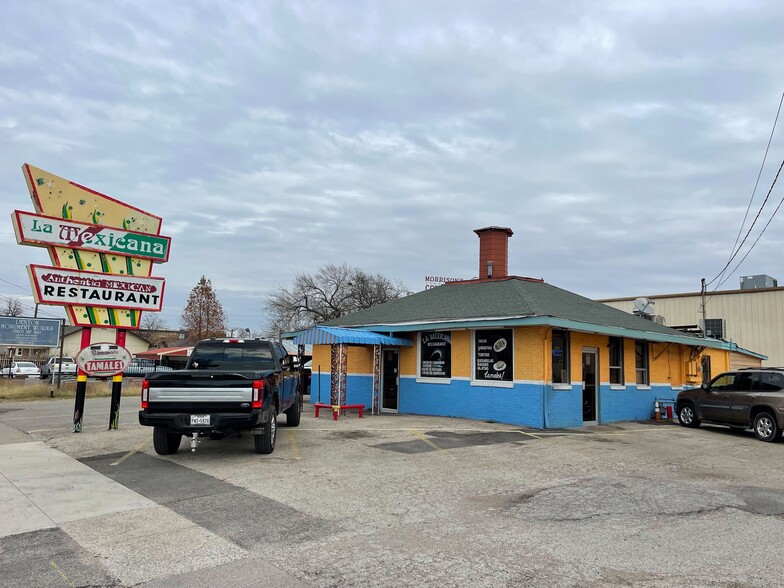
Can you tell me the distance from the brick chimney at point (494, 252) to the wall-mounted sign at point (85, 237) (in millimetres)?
11792

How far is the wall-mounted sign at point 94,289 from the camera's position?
1218 cm

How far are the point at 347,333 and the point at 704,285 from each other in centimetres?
2532

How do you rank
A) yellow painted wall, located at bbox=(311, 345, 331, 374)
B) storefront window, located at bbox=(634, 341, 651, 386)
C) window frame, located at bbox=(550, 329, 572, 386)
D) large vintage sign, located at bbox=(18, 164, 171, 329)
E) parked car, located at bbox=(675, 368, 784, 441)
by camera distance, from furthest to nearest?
yellow painted wall, located at bbox=(311, 345, 331, 374), storefront window, located at bbox=(634, 341, 651, 386), window frame, located at bbox=(550, 329, 572, 386), parked car, located at bbox=(675, 368, 784, 441), large vintage sign, located at bbox=(18, 164, 171, 329)

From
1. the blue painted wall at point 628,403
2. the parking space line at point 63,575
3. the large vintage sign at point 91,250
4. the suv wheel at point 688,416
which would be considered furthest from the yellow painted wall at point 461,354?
the parking space line at point 63,575

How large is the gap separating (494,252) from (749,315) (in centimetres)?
2125

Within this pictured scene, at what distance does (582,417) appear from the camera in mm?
16312

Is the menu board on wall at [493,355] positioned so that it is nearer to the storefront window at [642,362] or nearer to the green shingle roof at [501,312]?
the green shingle roof at [501,312]

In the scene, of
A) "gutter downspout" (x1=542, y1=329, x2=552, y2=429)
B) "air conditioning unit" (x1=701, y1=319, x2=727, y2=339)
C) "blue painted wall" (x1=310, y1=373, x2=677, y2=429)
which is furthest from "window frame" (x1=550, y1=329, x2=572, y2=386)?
"air conditioning unit" (x1=701, y1=319, x2=727, y2=339)

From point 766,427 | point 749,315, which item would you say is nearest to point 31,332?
point 766,427

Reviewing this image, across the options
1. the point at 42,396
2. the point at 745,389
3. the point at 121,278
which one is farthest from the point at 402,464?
the point at 42,396

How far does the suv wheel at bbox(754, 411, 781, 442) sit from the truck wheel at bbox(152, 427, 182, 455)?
506 inches

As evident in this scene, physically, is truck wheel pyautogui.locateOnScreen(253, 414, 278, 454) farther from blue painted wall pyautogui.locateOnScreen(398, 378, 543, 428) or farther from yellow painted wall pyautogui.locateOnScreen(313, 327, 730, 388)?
yellow painted wall pyautogui.locateOnScreen(313, 327, 730, 388)

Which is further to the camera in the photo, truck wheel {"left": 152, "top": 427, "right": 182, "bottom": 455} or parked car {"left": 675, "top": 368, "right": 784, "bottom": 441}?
parked car {"left": 675, "top": 368, "right": 784, "bottom": 441}

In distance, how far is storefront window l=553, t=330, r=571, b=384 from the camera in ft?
51.7
